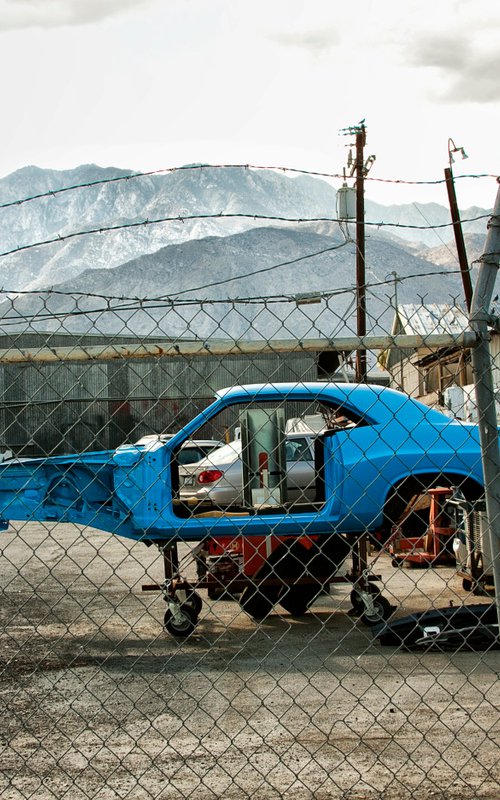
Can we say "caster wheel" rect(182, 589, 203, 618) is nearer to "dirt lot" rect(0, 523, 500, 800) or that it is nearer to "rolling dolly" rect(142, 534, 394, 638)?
"rolling dolly" rect(142, 534, 394, 638)

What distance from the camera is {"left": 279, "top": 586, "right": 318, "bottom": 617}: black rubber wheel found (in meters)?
8.33

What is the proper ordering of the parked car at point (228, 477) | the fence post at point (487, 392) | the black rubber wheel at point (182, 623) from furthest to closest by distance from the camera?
the parked car at point (228, 477) < the black rubber wheel at point (182, 623) < the fence post at point (487, 392)

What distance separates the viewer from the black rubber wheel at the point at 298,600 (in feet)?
27.3

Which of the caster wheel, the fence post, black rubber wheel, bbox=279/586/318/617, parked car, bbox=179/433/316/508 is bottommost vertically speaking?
black rubber wheel, bbox=279/586/318/617

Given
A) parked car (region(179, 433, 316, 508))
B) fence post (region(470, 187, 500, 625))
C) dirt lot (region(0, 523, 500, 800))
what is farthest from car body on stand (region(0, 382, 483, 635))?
fence post (region(470, 187, 500, 625))

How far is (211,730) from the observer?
16.5 ft

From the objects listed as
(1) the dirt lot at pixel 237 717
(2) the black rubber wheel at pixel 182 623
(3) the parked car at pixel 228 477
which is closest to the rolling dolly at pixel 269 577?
(2) the black rubber wheel at pixel 182 623

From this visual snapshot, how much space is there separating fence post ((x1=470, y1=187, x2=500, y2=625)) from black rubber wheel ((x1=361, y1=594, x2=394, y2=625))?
409cm

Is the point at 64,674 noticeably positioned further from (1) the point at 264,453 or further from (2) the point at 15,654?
(1) the point at 264,453

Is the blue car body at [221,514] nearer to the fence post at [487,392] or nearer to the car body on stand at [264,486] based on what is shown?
the car body on stand at [264,486]

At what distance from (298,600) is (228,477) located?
1.66 meters

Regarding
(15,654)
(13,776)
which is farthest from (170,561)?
(13,776)

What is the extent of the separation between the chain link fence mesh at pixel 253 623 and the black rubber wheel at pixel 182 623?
0.7 inches

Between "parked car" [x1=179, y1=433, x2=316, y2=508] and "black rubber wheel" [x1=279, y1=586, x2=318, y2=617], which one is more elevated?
"parked car" [x1=179, y1=433, x2=316, y2=508]
